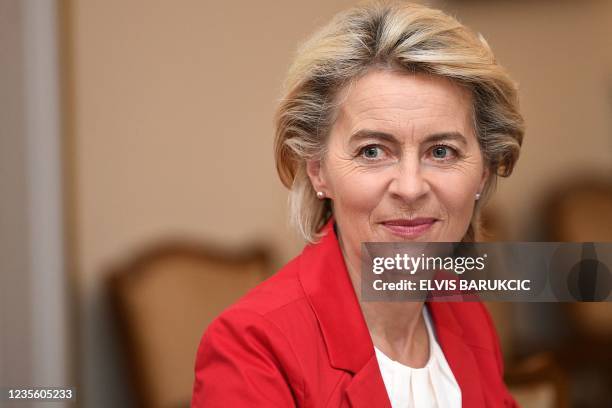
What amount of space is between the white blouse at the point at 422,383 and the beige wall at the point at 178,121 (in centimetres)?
71

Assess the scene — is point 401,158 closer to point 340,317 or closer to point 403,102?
point 403,102

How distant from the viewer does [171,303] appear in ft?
5.56

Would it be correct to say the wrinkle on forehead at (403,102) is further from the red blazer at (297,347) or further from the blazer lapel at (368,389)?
the blazer lapel at (368,389)

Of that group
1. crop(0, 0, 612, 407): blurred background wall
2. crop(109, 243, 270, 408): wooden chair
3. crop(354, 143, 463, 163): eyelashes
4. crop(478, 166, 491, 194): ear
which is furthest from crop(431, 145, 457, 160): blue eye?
crop(109, 243, 270, 408): wooden chair

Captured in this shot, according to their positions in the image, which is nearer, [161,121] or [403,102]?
[403,102]

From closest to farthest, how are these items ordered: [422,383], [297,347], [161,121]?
[297,347] < [422,383] < [161,121]

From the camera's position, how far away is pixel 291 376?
891 mm

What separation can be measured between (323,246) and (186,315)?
30.3 inches

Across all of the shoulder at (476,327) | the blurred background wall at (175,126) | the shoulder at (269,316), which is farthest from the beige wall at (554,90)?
the shoulder at (269,316)

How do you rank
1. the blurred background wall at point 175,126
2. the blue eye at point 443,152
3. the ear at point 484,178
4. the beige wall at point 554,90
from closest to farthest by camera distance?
the blue eye at point 443,152, the ear at point 484,178, the blurred background wall at point 175,126, the beige wall at point 554,90

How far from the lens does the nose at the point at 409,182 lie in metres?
0.93

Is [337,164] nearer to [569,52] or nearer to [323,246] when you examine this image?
[323,246]

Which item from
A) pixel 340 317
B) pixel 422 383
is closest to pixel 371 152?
pixel 340 317

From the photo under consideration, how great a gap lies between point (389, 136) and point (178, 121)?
833 mm
